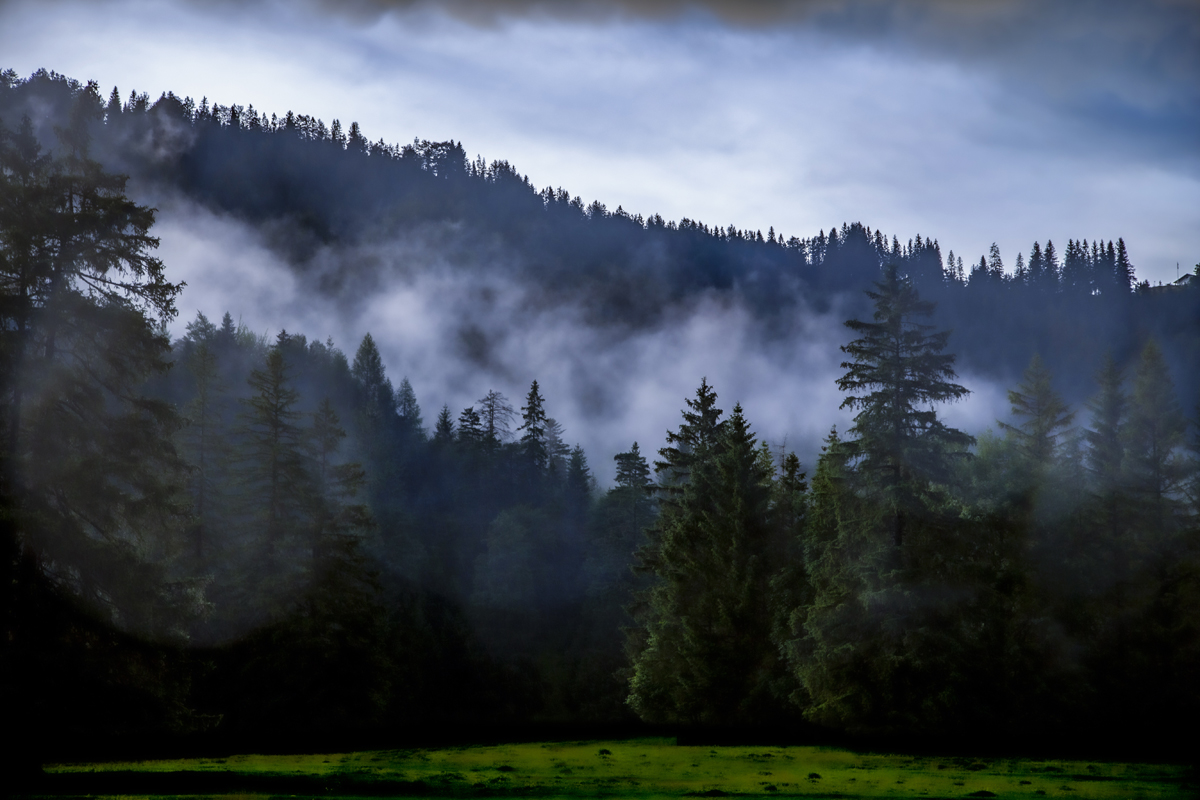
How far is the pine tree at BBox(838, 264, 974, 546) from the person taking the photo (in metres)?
36.2

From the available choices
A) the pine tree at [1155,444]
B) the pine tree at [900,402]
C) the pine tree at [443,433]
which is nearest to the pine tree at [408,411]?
the pine tree at [443,433]

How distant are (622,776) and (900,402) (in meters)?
20.5

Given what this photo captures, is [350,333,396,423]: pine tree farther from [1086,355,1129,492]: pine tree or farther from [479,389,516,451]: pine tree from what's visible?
[1086,355,1129,492]: pine tree

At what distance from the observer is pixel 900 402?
37.1 metres

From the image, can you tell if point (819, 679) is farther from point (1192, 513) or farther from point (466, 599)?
point (466, 599)

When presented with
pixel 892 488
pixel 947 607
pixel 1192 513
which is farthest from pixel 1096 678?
pixel 892 488

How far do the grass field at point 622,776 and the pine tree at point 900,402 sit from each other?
10818 millimetres

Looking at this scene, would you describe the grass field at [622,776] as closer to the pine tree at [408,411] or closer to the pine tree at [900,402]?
the pine tree at [900,402]

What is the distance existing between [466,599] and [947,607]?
212 ft

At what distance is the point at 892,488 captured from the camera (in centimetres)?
3584

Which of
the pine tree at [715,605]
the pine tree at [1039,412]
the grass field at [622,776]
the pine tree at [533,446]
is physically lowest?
the grass field at [622,776]

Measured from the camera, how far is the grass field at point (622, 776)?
18.9 m

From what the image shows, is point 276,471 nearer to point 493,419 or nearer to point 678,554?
point 678,554

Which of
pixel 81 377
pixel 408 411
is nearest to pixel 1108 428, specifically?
pixel 81 377
